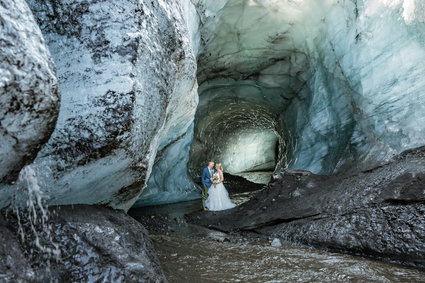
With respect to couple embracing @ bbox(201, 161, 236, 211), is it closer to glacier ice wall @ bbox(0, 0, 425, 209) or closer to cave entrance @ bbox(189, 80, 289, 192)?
glacier ice wall @ bbox(0, 0, 425, 209)

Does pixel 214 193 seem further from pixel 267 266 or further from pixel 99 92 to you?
pixel 99 92

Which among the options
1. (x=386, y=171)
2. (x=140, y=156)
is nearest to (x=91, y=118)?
(x=140, y=156)

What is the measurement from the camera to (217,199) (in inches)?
318

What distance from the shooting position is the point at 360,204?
4777mm

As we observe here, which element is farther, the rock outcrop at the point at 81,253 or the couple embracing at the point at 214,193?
the couple embracing at the point at 214,193

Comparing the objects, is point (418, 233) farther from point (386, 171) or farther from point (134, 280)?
point (134, 280)

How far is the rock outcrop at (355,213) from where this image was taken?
13.4ft

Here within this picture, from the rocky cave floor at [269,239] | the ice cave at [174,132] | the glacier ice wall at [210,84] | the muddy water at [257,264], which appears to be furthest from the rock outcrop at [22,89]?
the muddy water at [257,264]

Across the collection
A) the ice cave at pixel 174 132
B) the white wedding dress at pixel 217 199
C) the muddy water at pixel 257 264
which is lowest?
the muddy water at pixel 257 264

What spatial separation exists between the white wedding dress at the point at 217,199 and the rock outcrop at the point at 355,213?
1.28 meters

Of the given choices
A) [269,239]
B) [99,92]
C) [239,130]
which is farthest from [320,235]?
[239,130]

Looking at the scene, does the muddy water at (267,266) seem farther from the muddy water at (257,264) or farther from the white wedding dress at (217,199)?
the white wedding dress at (217,199)

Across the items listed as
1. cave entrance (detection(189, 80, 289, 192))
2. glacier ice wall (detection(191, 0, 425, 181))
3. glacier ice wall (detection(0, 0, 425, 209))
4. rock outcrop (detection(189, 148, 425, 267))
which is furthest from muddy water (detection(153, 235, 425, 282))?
cave entrance (detection(189, 80, 289, 192))

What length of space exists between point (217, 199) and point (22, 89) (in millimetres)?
6201
